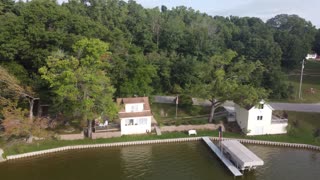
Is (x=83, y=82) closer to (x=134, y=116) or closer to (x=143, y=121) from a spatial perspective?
(x=134, y=116)

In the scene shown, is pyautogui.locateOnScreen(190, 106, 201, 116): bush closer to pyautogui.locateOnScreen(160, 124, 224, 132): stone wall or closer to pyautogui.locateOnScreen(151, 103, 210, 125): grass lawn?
pyautogui.locateOnScreen(151, 103, 210, 125): grass lawn

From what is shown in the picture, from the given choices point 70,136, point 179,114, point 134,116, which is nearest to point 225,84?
point 179,114

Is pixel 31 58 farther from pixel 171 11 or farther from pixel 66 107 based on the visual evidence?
pixel 171 11

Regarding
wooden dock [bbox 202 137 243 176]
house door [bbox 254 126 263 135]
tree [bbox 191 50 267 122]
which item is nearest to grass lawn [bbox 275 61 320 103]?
house door [bbox 254 126 263 135]

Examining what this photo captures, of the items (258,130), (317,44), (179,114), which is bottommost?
(258,130)

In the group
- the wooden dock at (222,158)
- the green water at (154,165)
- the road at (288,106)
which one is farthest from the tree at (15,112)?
the road at (288,106)

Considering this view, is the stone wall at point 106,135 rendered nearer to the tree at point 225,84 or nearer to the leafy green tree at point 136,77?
the leafy green tree at point 136,77
